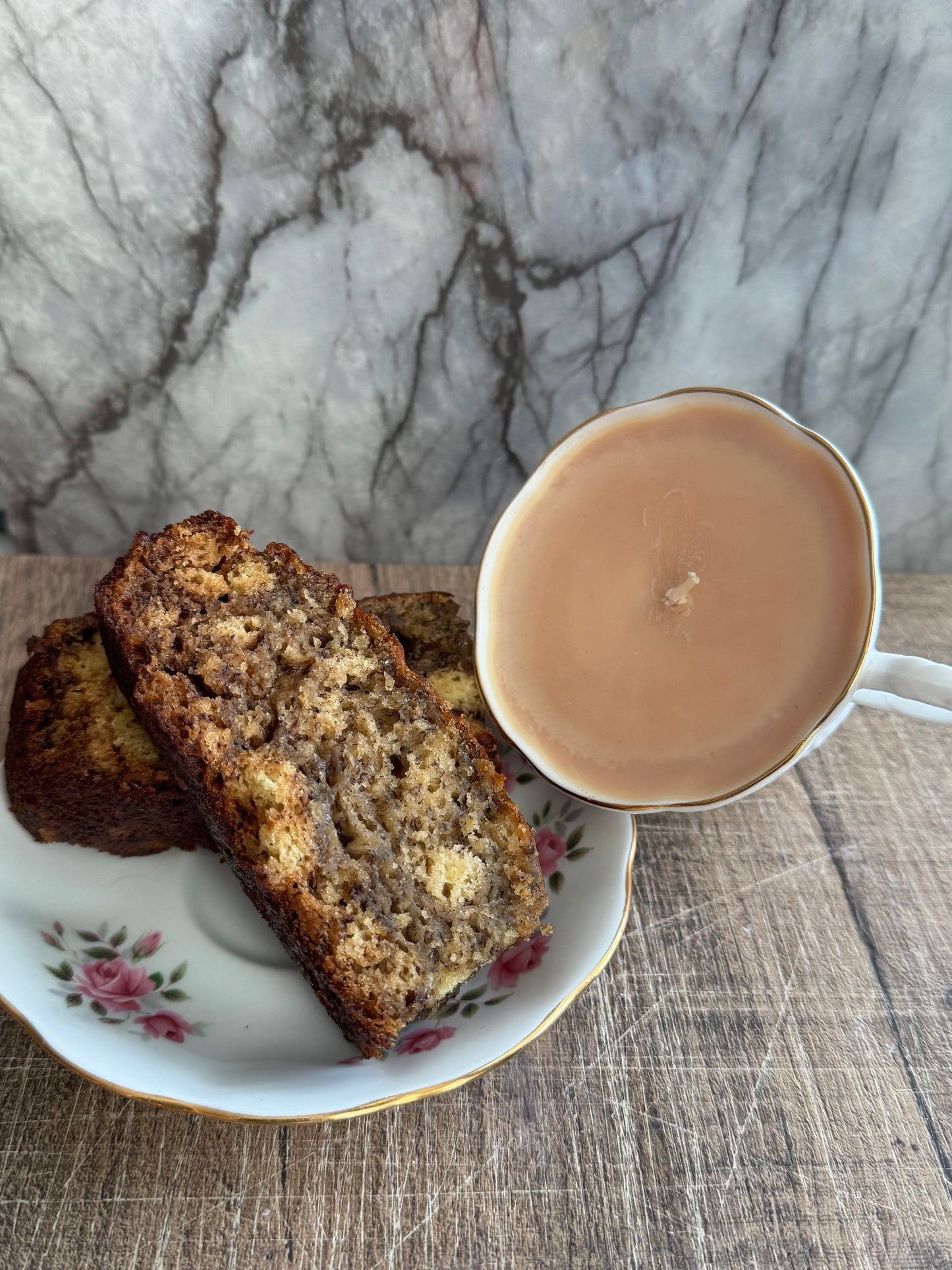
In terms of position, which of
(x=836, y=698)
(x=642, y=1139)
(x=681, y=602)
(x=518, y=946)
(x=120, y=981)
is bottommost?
(x=642, y=1139)

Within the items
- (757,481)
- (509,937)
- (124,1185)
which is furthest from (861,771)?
(124,1185)

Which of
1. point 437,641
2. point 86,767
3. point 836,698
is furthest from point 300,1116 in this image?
point 836,698

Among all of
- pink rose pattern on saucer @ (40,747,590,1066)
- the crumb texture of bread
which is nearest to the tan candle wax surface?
pink rose pattern on saucer @ (40,747,590,1066)

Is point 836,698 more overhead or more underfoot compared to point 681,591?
more underfoot

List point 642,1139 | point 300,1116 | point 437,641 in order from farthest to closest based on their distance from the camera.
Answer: point 437,641
point 642,1139
point 300,1116

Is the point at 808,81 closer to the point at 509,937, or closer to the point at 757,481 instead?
the point at 757,481

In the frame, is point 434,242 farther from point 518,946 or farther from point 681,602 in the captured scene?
point 518,946
